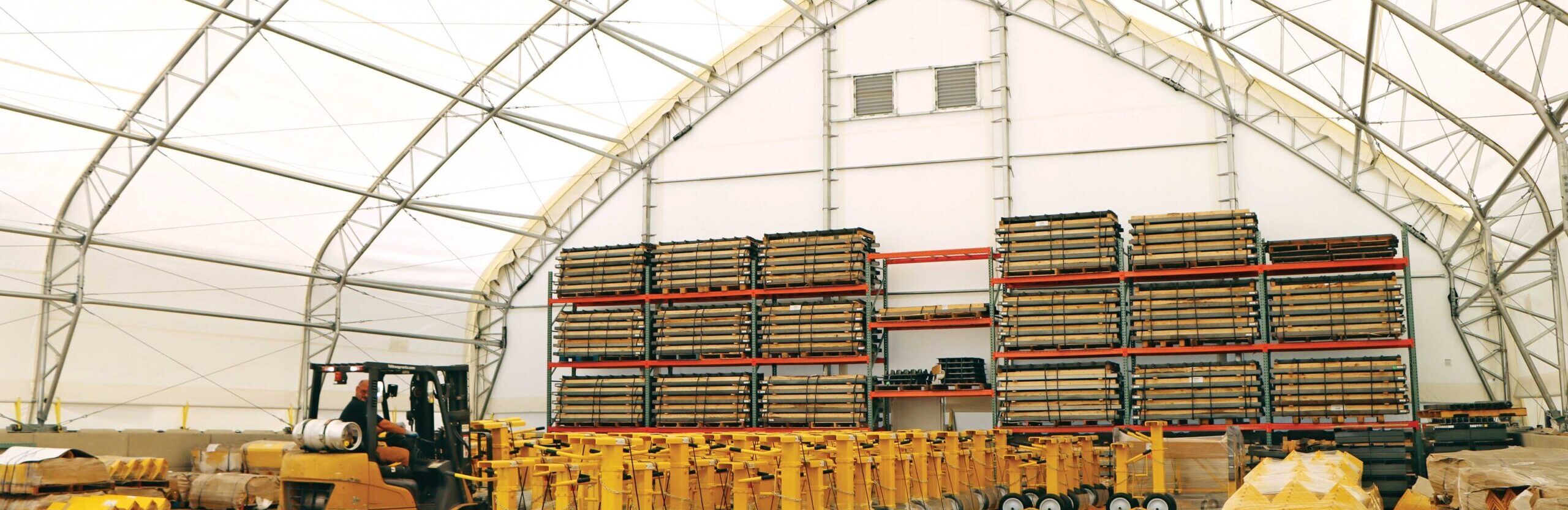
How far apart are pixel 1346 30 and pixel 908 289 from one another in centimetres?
882

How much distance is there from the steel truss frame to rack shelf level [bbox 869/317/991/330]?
346cm

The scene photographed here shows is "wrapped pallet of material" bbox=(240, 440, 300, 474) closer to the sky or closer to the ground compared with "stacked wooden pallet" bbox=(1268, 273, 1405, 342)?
closer to the ground

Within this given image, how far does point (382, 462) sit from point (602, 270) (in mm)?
11898

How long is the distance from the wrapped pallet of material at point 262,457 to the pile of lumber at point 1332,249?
619 inches

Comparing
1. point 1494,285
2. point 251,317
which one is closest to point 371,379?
point 251,317

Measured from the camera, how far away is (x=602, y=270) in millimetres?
23875

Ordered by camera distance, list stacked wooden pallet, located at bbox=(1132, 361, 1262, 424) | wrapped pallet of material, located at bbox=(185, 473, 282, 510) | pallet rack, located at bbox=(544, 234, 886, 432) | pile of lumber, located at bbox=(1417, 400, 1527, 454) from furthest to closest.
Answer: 1. pallet rack, located at bbox=(544, 234, 886, 432)
2. stacked wooden pallet, located at bbox=(1132, 361, 1262, 424)
3. pile of lumber, located at bbox=(1417, 400, 1527, 454)
4. wrapped pallet of material, located at bbox=(185, 473, 282, 510)

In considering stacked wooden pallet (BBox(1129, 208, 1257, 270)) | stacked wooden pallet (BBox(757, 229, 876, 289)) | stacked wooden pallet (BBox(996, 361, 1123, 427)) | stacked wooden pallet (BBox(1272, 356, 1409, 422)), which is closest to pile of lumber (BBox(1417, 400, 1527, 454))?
stacked wooden pallet (BBox(1272, 356, 1409, 422))

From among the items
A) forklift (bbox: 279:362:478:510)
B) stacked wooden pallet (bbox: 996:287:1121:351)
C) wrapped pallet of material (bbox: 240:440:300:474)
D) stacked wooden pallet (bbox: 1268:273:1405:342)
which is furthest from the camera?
stacked wooden pallet (bbox: 996:287:1121:351)

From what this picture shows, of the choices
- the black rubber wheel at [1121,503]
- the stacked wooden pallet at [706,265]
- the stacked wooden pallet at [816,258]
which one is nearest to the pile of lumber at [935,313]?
the stacked wooden pallet at [816,258]

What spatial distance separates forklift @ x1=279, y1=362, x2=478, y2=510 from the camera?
1152 centimetres

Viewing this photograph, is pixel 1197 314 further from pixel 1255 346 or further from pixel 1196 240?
pixel 1196 240

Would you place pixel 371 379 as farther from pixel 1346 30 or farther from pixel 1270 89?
pixel 1270 89

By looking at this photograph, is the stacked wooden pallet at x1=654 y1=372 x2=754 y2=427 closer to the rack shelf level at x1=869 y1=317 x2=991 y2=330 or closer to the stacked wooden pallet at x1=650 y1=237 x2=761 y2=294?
the stacked wooden pallet at x1=650 y1=237 x2=761 y2=294
